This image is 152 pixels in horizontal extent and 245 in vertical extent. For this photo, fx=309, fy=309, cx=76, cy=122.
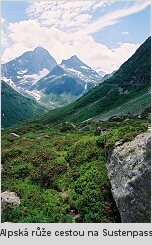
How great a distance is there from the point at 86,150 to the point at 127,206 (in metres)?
10.5

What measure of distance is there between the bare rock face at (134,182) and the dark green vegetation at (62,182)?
184 cm

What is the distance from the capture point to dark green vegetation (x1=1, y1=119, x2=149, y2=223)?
22.9 m

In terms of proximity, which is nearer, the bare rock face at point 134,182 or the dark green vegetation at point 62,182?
the bare rock face at point 134,182

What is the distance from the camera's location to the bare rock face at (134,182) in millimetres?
19797

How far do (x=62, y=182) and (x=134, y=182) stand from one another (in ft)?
28.9

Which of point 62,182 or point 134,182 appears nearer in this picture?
point 134,182

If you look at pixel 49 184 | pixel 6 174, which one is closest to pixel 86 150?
pixel 49 184

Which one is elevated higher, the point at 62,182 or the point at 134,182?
the point at 134,182

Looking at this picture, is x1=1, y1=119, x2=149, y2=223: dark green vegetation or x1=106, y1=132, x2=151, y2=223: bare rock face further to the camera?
x1=1, y1=119, x2=149, y2=223: dark green vegetation

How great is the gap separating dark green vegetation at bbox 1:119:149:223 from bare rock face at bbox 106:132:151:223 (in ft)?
6.05

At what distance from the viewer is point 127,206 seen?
20.5m

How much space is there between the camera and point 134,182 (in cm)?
2038

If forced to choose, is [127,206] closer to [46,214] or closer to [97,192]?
[97,192]

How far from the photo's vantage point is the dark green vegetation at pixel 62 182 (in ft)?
75.0
